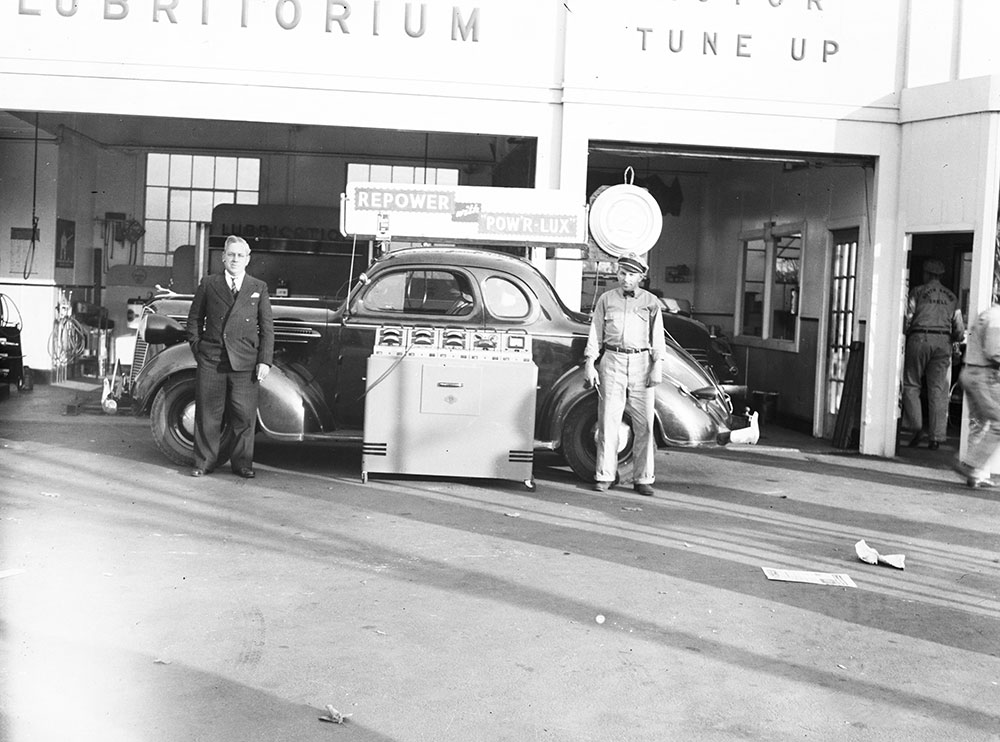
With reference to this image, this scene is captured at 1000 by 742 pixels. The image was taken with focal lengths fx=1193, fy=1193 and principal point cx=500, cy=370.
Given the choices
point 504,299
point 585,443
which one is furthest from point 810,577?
point 504,299

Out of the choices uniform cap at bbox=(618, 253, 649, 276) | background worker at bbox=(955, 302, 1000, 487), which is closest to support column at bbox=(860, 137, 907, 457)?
background worker at bbox=(955, 302, 1000, 487)

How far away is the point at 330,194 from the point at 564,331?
11180mm

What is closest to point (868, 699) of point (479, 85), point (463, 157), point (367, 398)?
point (367, 398)

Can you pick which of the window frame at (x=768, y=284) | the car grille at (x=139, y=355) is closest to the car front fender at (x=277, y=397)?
the car grille at (x=139, y=355)

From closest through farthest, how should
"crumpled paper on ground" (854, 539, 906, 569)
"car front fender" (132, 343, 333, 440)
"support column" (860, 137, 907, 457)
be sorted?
"crumpled paper on ground" (854, 539, 906, 569) → "car front fender" (132, 343, 333, 440) → "support column" (860, 137, 907, 457)

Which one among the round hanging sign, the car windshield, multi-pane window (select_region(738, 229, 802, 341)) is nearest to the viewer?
the car windshield

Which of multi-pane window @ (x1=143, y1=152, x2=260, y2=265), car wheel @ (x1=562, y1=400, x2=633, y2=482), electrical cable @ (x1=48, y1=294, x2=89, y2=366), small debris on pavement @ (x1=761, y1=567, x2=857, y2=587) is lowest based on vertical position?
small debris on pavement @ (x1=761, y1=567, x2=857, y2=587)

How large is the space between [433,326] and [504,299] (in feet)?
2.12

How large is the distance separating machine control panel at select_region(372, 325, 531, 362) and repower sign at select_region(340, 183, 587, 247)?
34.3 inches

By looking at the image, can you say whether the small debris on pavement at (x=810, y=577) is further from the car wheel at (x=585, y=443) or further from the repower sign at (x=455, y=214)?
the repower sign at (x=455, y=214)

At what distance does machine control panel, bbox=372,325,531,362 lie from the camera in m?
9.42

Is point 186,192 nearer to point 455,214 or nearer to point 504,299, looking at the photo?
point 455,214

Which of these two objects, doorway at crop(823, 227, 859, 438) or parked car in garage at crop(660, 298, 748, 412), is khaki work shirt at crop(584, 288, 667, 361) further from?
doorway at crop(823, 227, 859, 438)

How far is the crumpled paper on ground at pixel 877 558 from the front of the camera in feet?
24.2
